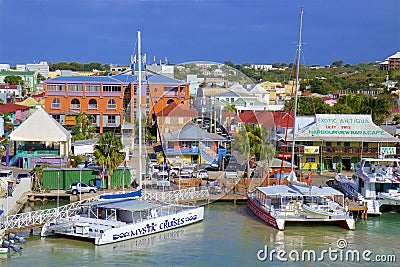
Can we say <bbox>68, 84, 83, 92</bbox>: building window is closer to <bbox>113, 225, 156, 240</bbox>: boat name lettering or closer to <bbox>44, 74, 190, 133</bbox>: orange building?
<bbox>44, 74, 190, 133</bbox>: orange building

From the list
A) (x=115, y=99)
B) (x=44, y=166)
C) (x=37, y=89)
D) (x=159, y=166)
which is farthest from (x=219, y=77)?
(x=37, y=89)

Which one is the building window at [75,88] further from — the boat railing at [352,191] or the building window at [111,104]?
the boat railing at [352,191]

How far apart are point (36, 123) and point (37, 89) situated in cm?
6606

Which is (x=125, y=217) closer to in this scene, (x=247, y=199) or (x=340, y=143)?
(x=247, y=199)

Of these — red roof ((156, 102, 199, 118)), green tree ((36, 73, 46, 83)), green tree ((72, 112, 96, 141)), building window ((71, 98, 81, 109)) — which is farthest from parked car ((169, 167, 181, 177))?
green tree ((36, 73, 46, 83))

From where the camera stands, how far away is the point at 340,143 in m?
41.6

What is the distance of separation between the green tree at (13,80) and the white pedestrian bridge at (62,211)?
75.0 m

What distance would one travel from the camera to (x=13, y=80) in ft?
335

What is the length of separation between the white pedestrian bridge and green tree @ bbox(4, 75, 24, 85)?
75.0 metres

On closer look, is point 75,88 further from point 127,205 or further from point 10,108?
point 127,205

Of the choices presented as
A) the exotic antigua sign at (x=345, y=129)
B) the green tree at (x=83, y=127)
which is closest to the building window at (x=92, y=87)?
the green tree at (x=83, y=127)

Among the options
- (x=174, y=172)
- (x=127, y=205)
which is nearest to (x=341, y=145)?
(x=174, y=172)

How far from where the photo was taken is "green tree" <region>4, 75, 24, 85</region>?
333 feet

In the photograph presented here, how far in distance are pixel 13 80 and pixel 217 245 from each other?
8289cm
